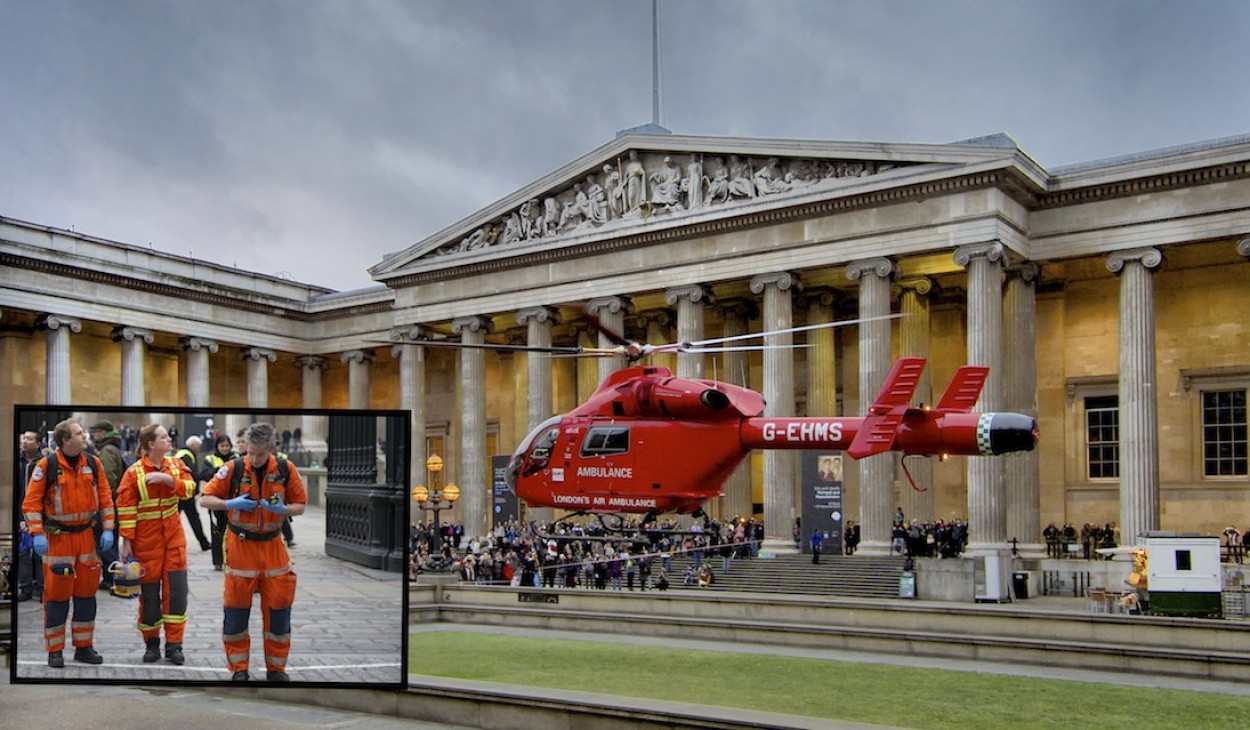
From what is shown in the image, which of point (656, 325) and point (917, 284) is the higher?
point (917, 284)

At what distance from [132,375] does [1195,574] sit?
45827 mm

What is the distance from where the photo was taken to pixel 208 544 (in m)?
13.9

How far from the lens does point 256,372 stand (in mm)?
A: 65000

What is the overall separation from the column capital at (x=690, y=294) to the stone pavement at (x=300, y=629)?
3615 centimetres

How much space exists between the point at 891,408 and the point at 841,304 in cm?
3557

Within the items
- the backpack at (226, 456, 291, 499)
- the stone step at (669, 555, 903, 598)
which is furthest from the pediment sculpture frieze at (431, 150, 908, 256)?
the backpack at (226, 456, 291, 499)

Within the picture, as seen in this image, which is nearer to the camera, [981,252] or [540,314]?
[981,252]

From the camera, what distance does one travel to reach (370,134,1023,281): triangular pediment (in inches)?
1740

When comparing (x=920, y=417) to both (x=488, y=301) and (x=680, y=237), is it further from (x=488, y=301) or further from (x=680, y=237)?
(x=488, y=301)

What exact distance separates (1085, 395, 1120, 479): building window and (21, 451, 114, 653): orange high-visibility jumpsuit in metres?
41.4

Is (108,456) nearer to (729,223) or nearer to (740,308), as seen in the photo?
(729,223)

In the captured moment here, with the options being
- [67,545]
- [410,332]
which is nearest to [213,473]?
[67,545]

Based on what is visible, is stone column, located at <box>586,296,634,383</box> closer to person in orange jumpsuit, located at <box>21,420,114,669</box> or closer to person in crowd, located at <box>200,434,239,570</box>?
person in orange jumpsuit, located at <box>21,420,114,669</box>

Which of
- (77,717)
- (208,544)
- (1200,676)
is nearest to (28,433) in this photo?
(208,544)
